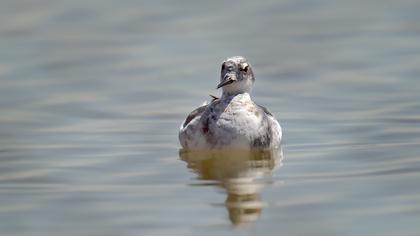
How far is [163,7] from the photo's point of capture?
17797mm

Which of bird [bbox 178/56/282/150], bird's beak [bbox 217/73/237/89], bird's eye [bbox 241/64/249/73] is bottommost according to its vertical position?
bird [bbox 178/56/282/150]

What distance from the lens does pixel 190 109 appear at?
13688 mm

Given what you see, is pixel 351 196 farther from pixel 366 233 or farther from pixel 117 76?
pixel 117 76

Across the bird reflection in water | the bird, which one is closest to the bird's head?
the bird

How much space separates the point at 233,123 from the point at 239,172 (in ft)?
3.84

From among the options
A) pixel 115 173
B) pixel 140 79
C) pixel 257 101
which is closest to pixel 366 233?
pixel 115 173

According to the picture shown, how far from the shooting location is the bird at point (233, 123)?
11.6 meters

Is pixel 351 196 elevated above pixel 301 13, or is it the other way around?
pixel 301 13

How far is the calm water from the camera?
8742 mm

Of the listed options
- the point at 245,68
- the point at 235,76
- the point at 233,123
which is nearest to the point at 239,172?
the point at 233,123

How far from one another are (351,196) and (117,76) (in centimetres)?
659

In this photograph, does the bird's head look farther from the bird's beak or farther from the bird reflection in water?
the bird reflection in water

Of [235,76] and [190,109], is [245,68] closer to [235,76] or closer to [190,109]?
[235,76]

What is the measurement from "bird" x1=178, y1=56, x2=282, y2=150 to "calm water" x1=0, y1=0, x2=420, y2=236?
160 millimetres
